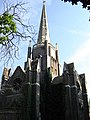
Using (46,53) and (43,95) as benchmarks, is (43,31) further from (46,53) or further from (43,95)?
(43,95)

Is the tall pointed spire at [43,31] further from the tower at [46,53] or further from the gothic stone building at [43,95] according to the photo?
the gothic stone building at [43,95]

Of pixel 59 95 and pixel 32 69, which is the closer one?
pixel 59 95

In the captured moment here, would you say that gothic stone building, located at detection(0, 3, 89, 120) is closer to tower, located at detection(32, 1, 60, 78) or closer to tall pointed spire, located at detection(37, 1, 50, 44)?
tower, located at detection(32, 1, 60, 78)

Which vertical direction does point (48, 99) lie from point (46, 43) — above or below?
below

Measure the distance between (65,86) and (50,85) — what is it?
322cm

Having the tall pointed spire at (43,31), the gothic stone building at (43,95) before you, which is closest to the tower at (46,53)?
the tall pointed spire at (43,31)

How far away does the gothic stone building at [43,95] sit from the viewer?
29203 millimetres

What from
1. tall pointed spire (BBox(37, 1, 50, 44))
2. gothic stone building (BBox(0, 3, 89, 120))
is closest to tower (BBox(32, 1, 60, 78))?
tall pointed spire (BBox(37, 1, 50, 44))

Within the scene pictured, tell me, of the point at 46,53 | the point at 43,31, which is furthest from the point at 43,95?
the point at 43,31

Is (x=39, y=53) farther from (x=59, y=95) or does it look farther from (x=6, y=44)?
(x=6, y=44)

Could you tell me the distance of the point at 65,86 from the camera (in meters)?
30.8

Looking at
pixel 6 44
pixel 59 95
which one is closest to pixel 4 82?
pixel 59 95

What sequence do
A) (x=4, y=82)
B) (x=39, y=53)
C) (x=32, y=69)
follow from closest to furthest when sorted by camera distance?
(x=32, y=69)
(x=4, y=82)
(x=39, y=53)

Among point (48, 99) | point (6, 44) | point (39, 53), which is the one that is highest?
point (39, 53)
